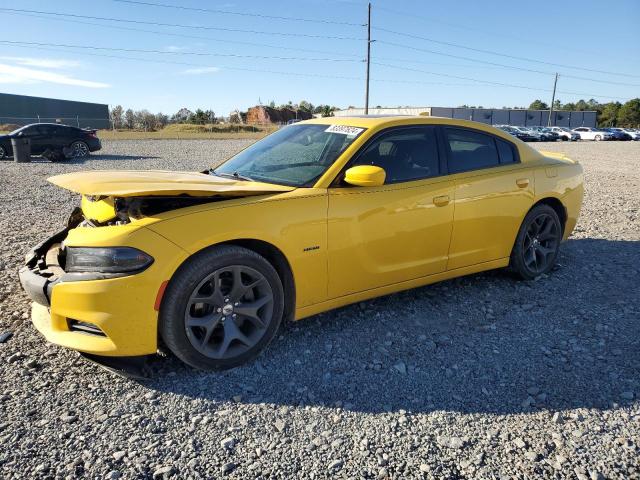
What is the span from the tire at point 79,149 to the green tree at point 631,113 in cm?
9434

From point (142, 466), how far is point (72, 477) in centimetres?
30

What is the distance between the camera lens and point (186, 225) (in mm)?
2961

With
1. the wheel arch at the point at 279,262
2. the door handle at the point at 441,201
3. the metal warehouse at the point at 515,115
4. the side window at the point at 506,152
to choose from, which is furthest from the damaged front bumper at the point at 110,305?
the metal warehouse at the point at 515,115

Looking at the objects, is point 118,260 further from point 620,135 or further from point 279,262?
point 620,135

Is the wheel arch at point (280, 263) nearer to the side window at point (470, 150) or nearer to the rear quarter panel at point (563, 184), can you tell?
the side window at point (470, 150)

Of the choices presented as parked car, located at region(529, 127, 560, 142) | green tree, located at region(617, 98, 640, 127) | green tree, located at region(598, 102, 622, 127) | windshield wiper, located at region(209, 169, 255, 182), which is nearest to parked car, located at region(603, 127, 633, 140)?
parked car, located at region(529, 127, 560, 142)

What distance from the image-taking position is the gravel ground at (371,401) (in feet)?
7.89

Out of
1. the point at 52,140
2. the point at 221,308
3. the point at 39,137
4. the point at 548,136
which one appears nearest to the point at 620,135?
the point at 548,136

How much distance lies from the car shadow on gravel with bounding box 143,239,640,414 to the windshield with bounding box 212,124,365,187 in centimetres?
118

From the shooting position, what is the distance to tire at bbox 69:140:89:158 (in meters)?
18.4

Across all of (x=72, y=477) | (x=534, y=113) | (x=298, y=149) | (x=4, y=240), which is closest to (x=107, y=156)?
(x=4, y=240)

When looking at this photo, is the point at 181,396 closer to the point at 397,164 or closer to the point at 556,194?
the point at 397,164

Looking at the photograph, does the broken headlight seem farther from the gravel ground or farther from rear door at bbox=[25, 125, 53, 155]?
rear door at bbox=[25, 125, 53, 155]

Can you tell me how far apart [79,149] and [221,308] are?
17951 mm
